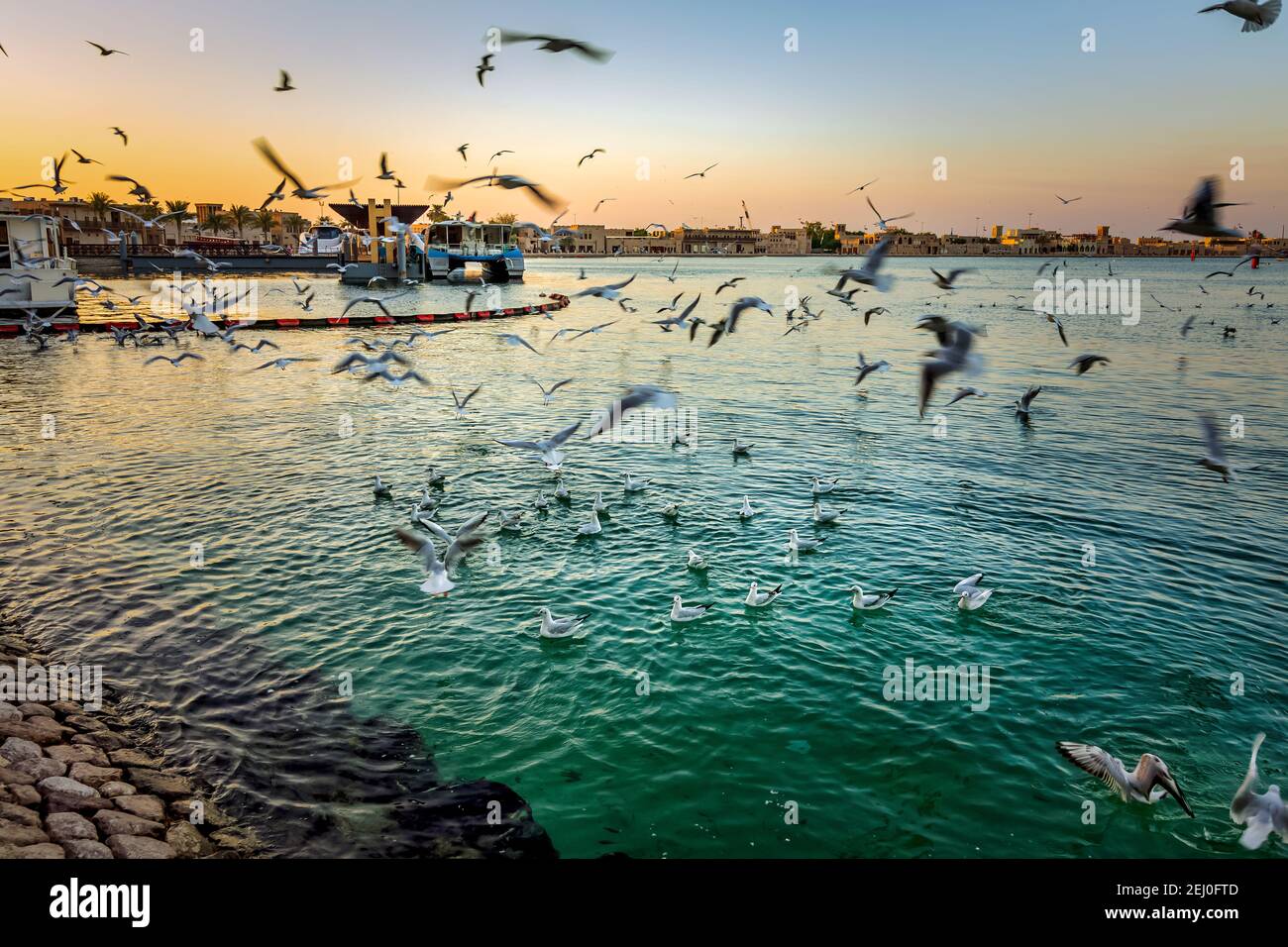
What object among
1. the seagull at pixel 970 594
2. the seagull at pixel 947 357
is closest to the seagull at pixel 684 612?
the seagull at pixel 970 594

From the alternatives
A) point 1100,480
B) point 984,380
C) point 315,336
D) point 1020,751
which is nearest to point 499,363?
point 315,336

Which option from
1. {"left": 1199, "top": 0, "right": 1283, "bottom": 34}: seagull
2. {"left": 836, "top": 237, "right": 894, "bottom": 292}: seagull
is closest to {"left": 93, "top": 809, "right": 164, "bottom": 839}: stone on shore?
{"left": 836, "top": 237, "right": 894, "bottom": 292}: seagull

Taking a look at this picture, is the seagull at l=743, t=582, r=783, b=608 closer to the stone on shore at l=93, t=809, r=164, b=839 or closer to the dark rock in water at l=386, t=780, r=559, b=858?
the dark rock in water at l=386, t=780, r=559, b=858

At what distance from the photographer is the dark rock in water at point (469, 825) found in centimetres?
611

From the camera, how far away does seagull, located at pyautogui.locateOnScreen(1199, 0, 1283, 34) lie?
8867 millimetres

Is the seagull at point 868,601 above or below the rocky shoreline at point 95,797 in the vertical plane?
above

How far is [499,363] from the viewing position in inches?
1324

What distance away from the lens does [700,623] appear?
1005cm

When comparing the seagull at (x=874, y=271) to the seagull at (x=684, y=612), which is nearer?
the seagull at (x=684, y=612)

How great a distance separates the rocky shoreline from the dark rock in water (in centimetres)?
109

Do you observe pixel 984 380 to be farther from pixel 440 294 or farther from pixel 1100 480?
pixel 440 294

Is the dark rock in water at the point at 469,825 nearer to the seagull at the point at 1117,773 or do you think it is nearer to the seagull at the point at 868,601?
the seagull at the point at 1117,773

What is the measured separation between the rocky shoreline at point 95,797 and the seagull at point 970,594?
847 cm
